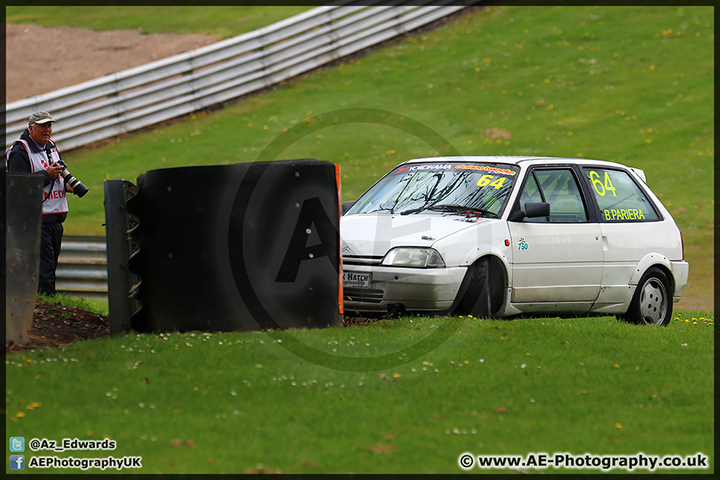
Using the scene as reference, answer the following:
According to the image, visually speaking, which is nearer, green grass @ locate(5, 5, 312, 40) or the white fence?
the white fence

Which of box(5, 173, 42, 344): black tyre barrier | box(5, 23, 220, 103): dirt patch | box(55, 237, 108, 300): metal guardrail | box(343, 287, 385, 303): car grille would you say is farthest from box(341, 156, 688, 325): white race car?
box(5, 23, 220, 103): dirt patch

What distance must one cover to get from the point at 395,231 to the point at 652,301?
131 inches

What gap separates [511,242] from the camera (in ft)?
25.8

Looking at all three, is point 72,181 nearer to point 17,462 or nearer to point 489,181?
point 17,462

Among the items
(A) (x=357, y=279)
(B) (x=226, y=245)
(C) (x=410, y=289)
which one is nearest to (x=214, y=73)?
(A) (x=357, y=279)

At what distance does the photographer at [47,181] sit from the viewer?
810 cm

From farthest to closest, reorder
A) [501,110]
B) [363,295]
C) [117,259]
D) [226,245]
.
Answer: [501,110]
[363,295]
[117,259]
[226,245]

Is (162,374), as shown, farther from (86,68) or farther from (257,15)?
(257,15)

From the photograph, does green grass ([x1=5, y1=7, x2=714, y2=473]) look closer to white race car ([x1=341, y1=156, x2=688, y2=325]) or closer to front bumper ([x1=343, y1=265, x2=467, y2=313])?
front bumper ([x1=343, y1=265, x2=467, y2=313])

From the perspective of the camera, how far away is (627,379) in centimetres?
621

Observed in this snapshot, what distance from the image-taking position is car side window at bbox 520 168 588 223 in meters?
8.38

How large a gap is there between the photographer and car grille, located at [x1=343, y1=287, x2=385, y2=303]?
3094 mm
